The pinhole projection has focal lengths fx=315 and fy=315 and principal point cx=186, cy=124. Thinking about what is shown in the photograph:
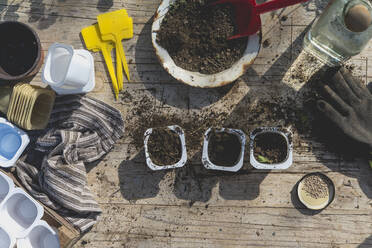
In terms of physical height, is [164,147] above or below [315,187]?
above

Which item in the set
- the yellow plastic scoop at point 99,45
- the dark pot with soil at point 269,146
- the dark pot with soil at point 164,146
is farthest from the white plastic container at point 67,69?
the dark pot with soil at point 269,146

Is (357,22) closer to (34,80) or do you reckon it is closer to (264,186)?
(264,186)

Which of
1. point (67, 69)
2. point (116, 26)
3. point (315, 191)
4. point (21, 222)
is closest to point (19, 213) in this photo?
point (21, 222)

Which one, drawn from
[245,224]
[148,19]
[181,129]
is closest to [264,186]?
[245,224]

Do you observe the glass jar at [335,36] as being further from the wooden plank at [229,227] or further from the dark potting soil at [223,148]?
the wooden plank at [229,227]

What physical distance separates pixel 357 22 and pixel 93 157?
112 centimetres

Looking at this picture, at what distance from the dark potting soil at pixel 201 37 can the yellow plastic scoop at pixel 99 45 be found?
24 cm

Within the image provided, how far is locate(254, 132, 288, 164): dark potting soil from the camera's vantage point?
4.07 feet

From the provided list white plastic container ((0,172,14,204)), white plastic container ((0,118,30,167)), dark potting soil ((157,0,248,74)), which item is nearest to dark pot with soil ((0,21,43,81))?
white plastic container ((0,118,30,167))

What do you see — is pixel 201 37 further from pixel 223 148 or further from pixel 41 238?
pixel 41 238

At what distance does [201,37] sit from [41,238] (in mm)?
1049

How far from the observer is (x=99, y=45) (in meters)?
1.35

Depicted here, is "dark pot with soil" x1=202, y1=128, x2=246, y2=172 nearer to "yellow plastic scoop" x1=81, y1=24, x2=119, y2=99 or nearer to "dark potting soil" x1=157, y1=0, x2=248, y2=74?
"dark potting soil" x1=157, y1=0, x2=248, y2=74

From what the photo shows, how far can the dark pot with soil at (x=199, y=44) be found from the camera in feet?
4.20
